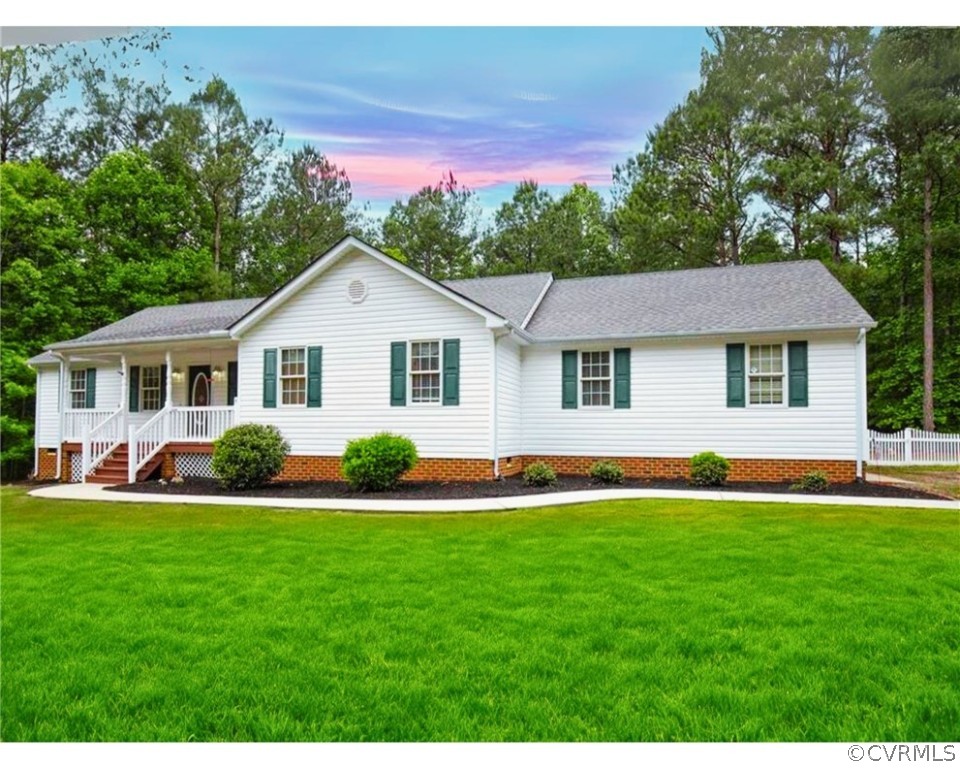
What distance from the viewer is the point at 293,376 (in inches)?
542

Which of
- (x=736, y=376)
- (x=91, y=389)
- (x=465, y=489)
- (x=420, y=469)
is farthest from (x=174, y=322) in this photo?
(x=736, y=376)

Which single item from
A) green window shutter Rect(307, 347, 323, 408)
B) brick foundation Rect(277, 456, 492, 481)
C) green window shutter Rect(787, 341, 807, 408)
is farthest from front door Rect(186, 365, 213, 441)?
green window shutter Rect(787, 341, 807, 408)

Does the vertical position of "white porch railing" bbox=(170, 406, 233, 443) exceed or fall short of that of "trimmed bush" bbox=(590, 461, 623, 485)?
it exceeds it

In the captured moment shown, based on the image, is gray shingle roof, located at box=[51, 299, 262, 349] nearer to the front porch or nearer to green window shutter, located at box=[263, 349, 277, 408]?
the front porch

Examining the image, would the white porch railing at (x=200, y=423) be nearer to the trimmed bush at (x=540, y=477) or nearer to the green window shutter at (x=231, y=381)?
the green window shutter at (x=231, y=381)

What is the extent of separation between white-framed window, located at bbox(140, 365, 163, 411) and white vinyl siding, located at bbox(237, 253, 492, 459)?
392 cm

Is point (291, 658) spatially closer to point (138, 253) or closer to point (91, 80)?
point (138, 253)

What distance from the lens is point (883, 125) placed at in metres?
21.4

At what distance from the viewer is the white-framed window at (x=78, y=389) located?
57.0 ft

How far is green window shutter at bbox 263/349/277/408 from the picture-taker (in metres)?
13.8

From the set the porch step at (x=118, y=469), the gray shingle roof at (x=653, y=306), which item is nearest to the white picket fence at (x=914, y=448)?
the gray shingle roof at (x=653, y=306)

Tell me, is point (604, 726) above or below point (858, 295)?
below
